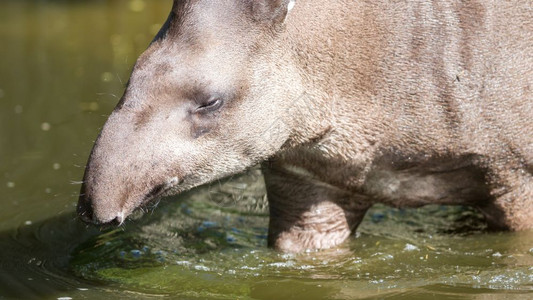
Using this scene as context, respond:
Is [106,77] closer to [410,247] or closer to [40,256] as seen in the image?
[40,256]

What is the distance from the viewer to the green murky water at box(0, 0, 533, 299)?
6.40 m

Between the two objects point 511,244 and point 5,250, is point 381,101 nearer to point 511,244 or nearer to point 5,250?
point 511,244

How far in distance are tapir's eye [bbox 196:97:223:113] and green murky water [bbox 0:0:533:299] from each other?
0.93m

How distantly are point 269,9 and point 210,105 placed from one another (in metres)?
0.71

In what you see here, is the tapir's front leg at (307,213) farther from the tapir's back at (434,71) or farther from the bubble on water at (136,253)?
the bubble on water at (136,253)

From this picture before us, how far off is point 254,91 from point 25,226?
9.08 ft

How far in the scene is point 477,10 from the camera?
6672 millimetres

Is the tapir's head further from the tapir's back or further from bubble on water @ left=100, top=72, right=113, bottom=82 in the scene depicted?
bubble on water @ left=100, top=72, right=113, bottom=82

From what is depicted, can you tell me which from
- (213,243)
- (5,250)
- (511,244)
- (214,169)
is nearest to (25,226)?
(5,250)

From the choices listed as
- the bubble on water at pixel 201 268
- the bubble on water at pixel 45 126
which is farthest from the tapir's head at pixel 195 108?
the bubble on water at pixel 45 126

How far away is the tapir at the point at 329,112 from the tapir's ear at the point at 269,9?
0.01m

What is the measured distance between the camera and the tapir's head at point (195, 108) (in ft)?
19.0

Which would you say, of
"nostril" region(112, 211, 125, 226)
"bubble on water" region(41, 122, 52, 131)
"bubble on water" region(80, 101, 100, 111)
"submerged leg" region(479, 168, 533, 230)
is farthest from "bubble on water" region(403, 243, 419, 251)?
"bubble on water" region(80, 101, 100, 111)

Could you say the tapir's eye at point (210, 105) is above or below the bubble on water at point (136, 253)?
above
